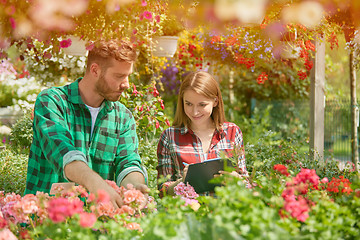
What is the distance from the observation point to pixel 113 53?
79.4 inches

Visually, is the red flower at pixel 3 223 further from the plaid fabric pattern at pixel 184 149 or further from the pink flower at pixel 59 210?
the plaid fabric pattern at pixel 184 149

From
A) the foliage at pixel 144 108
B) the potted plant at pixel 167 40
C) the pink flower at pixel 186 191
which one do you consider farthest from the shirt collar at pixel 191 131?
the potted plant at pixel 167 40

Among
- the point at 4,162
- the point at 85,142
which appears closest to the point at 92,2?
the point at 85,142

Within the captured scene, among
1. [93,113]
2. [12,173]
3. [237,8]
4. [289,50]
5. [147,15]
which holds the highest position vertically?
[289,50]

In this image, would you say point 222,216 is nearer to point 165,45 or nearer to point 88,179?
point 88,179

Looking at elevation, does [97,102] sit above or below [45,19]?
below

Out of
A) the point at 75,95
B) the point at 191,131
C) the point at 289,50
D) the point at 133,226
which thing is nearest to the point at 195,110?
the point at 191,131

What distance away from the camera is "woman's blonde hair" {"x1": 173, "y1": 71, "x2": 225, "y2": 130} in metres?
2.44

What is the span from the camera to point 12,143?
5.35 metres

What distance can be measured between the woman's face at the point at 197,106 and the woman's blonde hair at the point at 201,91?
0.03 meters

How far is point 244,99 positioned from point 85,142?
350 inches

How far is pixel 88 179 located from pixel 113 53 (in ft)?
2.47

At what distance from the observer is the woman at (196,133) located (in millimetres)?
2410

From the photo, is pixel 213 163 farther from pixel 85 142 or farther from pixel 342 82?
pixel 342 82
